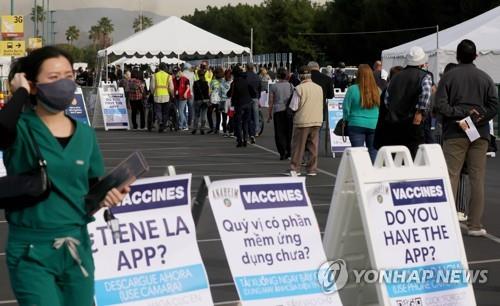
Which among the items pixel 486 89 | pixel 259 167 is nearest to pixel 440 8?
pixel 259 167

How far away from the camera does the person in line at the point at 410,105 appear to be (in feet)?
32.7

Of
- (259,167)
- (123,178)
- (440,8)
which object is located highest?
(440,8)

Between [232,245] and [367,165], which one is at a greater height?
[367,165]

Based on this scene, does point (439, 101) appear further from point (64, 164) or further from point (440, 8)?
point (440, 8)

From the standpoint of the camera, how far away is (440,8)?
250ft

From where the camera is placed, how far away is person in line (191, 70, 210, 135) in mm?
26297

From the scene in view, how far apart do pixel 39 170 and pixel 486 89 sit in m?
6.53

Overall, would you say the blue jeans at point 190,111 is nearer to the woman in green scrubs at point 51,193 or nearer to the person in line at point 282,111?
the person in line at point 282,111

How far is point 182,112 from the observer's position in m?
27.4

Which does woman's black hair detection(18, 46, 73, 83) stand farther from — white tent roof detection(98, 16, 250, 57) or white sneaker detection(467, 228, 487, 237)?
white tent roof detection(98, 16, 250, 57)

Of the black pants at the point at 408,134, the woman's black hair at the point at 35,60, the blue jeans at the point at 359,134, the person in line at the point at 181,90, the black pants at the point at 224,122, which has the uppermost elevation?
the woman's black hair at the point at 35,60

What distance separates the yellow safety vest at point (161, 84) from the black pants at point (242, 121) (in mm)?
5240

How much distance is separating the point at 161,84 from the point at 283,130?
29.3ft

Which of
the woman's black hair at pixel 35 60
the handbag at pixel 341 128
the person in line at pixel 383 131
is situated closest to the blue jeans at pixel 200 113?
the handbag at pixel 341 128
